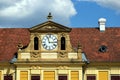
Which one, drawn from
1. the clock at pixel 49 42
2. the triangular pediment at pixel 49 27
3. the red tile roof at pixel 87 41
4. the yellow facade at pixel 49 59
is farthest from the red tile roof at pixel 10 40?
the triangular pediment at pixel 49 27

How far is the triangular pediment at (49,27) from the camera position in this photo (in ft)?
214

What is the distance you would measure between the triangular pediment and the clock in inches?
24.7

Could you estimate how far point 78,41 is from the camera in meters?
68.6

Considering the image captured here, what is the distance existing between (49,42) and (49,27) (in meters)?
1.47

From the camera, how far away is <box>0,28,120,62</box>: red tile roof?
66.8 m

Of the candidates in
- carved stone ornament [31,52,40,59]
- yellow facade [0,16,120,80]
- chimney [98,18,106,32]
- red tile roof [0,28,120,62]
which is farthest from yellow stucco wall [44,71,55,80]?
chimney [98,18,106,32]

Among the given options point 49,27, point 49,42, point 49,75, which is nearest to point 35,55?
point 49,42

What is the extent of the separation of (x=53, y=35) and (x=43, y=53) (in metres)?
2.01

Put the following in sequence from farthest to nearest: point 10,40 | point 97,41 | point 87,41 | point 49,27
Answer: point 10,40, point 87,41, point 97,41, point 49,27

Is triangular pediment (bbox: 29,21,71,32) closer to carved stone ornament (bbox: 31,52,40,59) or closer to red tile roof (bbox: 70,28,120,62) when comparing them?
carved stone ornament (bbox: 31,52,40,59)

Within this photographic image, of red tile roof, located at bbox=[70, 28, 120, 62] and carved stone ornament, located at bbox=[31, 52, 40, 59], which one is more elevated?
red tile roof, located at bbox=[70, 28, 120, 62]

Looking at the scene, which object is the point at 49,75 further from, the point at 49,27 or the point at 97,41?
the point at 97,41

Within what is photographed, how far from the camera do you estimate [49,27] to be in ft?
214

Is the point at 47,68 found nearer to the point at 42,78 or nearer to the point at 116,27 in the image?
the point at 42,78
